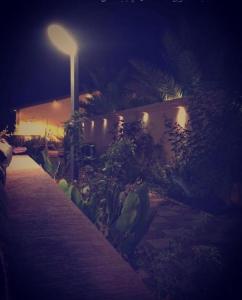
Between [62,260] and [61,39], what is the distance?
4821 mm

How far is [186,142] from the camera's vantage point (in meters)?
8.00

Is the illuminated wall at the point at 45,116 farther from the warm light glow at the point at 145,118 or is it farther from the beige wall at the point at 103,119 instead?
the warm light glow at the point at 145,118

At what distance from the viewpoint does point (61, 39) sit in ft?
21.0

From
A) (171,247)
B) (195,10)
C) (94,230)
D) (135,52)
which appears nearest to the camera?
(94,230)

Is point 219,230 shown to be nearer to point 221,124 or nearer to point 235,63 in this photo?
point 221,124

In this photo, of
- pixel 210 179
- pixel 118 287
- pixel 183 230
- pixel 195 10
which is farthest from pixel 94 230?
pixel 195 10

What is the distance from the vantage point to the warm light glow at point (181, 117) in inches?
339

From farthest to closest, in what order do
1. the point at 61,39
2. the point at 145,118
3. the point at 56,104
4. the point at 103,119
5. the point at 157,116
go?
the point at 56,104 < the point at 103,119 < the point at 145,118 < the point at 157,116 < the point at 61,39

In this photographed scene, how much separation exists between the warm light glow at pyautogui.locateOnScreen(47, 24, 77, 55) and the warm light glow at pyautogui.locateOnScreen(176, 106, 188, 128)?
10.4 ft

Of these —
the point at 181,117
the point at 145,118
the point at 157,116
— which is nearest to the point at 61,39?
the point at 181,117

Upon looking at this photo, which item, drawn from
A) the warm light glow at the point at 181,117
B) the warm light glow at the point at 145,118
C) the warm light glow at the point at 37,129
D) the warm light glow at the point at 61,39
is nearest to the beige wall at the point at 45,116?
the warm light glow at the point at 37,129

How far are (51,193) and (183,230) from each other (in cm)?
208

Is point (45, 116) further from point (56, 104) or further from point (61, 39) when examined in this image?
point (61, 39)

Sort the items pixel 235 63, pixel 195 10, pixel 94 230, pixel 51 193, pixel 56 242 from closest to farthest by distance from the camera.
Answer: pixel 56 242
pixel 94 230
pixel 51 193
pixel 235 63
pixel 195 10
